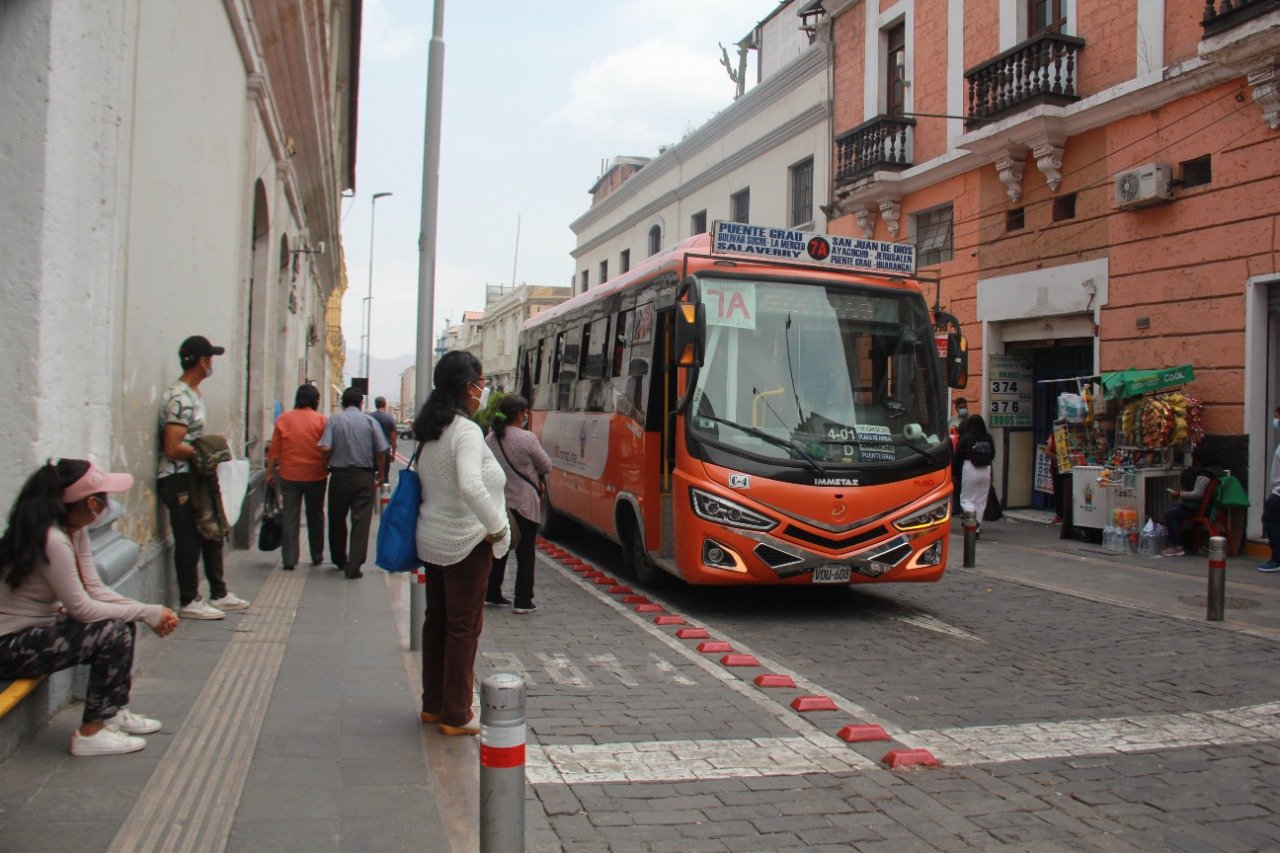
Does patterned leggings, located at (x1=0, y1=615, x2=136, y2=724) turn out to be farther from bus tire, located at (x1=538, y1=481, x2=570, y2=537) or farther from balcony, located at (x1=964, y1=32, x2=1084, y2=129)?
balcony, located at (x1=964, y1=32, x2=1084, y2=129)

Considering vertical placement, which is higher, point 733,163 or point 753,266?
point 733,163

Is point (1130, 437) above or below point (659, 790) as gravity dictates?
above

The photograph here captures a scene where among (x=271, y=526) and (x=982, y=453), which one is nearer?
(x=271, y=526)

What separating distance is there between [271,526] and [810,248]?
549 cm

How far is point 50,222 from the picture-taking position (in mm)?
4953

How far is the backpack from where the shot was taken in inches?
551

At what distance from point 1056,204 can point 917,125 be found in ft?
13.4

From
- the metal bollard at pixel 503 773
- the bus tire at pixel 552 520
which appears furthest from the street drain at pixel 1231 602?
the metal bollard at pixel 503 773

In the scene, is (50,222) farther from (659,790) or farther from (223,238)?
(223,238)

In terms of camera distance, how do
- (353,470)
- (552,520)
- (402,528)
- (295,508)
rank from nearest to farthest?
(402,528) < (353,470) < (295,508) < (552,520)

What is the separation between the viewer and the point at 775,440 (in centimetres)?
806

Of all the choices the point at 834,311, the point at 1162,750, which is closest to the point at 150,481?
the point at 834,311

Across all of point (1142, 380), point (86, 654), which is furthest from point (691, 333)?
point (1142, 380)

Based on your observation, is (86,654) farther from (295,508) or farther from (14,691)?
(295,508)
